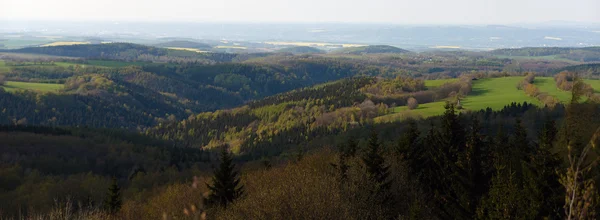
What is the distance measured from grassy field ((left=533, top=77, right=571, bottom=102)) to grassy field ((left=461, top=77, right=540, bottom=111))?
19.2ft

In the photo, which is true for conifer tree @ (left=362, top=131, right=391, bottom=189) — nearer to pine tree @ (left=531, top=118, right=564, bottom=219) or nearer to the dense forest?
the dense forest

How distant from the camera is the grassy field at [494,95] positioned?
5572 inches

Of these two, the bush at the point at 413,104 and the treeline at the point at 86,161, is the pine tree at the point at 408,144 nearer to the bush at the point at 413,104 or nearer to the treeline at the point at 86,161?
the treeline at the point at 86,161

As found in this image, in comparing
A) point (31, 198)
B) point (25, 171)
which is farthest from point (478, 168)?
point (25, 171)

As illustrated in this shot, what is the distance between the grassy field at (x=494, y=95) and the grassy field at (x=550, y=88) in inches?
231

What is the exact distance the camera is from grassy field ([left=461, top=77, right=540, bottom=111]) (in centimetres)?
14152

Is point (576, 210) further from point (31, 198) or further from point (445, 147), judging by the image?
point (31, 198)

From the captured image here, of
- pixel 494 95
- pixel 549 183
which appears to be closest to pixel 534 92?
pixel 494 95

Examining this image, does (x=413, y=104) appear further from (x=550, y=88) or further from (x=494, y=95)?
(x=550, y=88)

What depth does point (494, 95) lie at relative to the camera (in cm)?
15888

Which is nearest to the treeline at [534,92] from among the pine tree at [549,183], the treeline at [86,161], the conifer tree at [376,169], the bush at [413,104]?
the bush at [413,104]

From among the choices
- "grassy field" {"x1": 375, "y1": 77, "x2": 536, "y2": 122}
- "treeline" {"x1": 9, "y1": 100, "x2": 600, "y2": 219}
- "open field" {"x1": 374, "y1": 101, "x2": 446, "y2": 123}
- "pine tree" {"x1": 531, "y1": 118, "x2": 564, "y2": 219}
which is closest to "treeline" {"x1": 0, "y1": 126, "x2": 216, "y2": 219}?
"treeline" {"x1": 9, "y1": 100, "x2": 600, "y2": 219}

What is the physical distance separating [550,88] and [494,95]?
1669cm

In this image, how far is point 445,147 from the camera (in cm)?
3841
